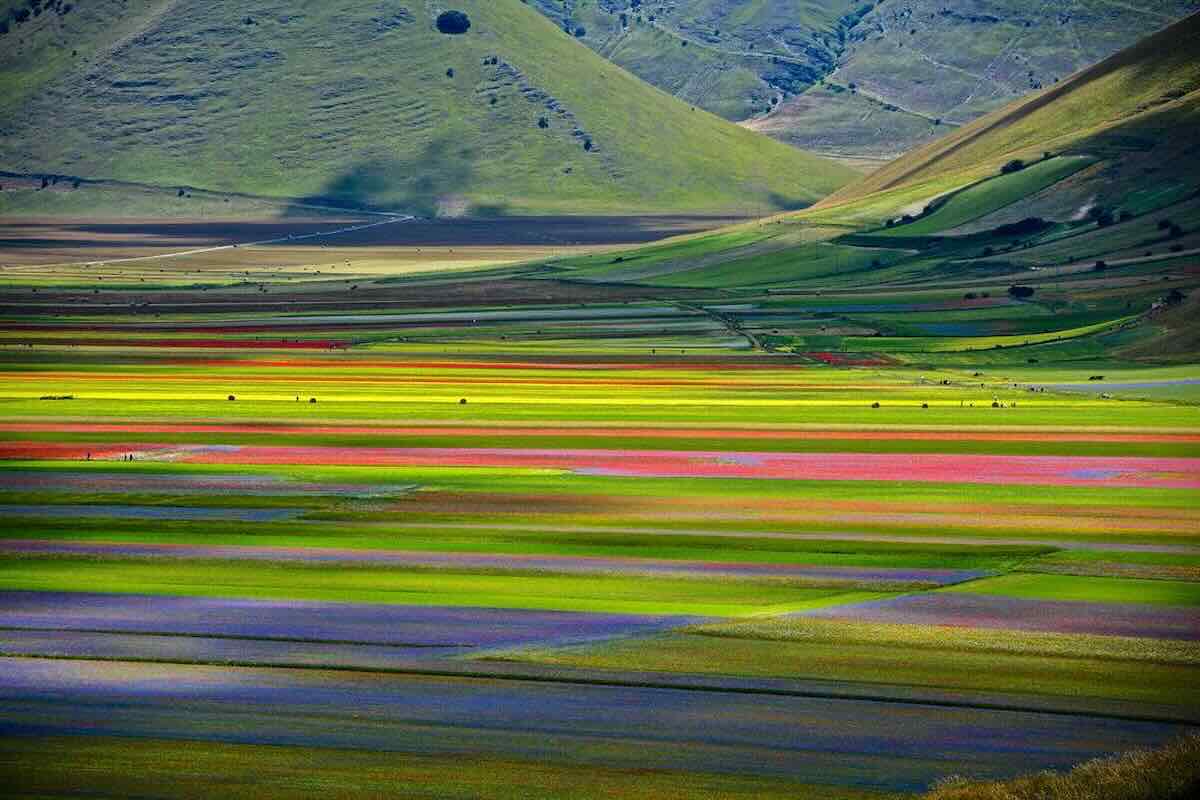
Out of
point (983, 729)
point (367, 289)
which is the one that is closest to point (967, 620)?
point (983, 729)

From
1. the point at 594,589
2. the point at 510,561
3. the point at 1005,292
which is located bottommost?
the point at 1005,292

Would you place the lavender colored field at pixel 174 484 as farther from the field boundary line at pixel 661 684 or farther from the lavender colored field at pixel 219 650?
the field boundary line at pixel 661 684

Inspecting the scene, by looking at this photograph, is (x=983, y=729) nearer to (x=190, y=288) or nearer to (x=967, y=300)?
(x=967, y=300)

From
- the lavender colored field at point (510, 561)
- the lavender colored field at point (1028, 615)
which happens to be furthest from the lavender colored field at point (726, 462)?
the lavender colored field at point (1028, 615)

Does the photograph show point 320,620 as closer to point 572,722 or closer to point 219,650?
point 219,650

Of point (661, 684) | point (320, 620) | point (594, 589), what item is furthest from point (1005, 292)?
point (661, 684)

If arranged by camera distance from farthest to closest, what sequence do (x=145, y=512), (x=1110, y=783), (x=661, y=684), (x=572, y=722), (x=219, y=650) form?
(x=145, y=512) → (x=219, y=650) → (x=661, y=684) → (x=572, y=722) → (x=1110, y=783)
